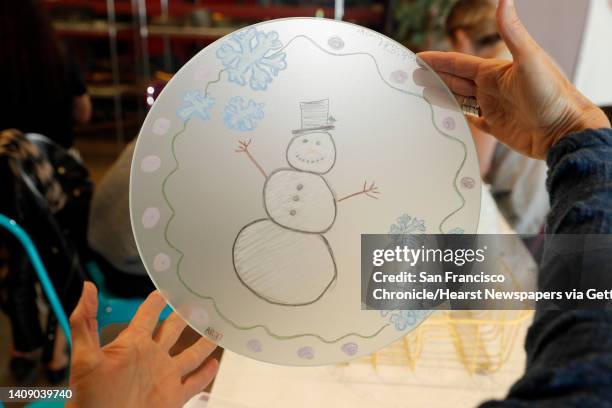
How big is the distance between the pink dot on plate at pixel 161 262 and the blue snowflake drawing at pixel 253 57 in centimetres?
22

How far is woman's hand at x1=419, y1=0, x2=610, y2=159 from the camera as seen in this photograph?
0.56m

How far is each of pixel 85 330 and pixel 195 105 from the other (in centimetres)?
26

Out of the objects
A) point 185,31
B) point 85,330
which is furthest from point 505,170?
point 185,31

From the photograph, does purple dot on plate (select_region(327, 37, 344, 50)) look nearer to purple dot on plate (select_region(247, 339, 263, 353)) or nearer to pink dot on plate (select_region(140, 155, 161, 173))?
pink dot on plate (select_region(140, 155, 161, 173))

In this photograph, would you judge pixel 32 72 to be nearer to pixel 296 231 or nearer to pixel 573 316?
pixel 296 231

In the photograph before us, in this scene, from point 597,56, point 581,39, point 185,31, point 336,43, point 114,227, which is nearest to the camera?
point 336,43

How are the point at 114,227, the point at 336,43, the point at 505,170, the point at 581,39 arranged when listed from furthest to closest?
1. the point at 581,39
2. the point at 505,170
3. the point at 114,227
4. the point at 336,43

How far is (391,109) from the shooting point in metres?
0.55

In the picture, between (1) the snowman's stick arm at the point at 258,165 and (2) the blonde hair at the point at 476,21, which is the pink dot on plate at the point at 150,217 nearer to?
(1) the snowman's stick arm at the point at 258,165

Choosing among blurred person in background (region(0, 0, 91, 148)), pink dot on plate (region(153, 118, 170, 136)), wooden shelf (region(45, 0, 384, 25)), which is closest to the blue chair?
pink dot on plate (region(153, 118, 170, 136))

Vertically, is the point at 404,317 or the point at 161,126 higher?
the point at 161,126

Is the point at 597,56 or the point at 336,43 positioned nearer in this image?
the point at 336,43

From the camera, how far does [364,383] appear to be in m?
0.72

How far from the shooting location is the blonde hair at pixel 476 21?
3.92ft
